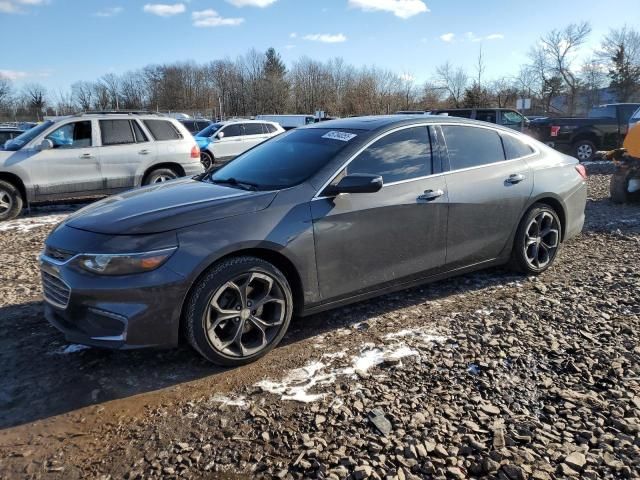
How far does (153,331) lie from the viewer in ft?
10.4

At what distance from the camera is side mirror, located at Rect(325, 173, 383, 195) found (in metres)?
3.62

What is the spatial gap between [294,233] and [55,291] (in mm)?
1630

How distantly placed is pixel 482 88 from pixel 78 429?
48421mm

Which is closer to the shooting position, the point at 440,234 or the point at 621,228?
the point at 440,234

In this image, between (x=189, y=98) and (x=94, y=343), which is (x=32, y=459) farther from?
(x=189, y=98)

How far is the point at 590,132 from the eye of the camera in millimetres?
16281

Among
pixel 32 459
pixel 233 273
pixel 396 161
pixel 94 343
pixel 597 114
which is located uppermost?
pixel 597 114

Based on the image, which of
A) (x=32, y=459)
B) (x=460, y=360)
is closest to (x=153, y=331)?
(x=32, y=459)

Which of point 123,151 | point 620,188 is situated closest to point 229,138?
point 123,151

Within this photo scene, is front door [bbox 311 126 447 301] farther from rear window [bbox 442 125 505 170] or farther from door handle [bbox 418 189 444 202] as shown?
rear window [bbox 442 125 505 170]

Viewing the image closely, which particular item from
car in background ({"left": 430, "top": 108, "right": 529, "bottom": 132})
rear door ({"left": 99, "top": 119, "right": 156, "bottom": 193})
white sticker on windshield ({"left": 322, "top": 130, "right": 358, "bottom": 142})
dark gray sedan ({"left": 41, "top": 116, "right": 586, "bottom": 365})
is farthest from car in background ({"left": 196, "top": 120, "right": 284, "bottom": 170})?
white sticker on windshield ({"left": 322, "top": 130, "right": 358, "bottom": 142})

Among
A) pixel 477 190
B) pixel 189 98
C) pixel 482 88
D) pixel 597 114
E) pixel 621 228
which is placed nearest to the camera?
pixel 477 190

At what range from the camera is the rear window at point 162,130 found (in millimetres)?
9781

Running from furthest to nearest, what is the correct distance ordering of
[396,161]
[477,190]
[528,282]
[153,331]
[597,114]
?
[597,114] → [528,282] → [477,190] → [396,161] → [153,331]
